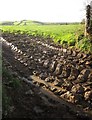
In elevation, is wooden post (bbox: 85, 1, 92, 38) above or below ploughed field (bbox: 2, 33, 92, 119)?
above

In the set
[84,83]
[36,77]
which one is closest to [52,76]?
[36,77]

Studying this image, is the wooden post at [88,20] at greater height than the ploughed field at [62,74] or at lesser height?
greater

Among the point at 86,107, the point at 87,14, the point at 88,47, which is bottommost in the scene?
the point at 86,107

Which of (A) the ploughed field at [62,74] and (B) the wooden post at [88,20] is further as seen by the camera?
(B) the wooden post at [88,20]

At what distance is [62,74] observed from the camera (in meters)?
28.3

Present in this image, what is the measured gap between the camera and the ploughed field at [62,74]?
21797 millimetres

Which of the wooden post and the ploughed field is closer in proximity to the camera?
the ploughed field

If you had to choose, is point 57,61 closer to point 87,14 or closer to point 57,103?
point 87,14

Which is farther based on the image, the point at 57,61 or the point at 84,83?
the point at 57,61

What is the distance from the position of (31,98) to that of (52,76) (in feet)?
26.8

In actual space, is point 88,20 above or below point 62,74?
above

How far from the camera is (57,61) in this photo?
33156 mm

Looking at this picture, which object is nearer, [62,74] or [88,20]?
[62,74]

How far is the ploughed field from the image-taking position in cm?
2180
